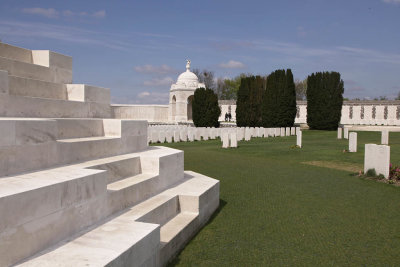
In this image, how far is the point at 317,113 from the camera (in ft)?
89.7

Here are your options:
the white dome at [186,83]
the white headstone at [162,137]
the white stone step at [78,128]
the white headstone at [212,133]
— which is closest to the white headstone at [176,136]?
the white headstone at [162,137]

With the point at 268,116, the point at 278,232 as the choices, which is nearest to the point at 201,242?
the point at 278,232

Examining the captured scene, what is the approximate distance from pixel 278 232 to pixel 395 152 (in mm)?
10167

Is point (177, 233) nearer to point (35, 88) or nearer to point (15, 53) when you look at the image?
point (35, 88)

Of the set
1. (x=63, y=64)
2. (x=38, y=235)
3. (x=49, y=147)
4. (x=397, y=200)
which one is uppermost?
(x=63, y=64)

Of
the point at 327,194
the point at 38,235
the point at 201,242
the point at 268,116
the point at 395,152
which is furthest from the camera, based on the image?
the point at 268,116

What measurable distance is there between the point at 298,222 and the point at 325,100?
2434 centimetres

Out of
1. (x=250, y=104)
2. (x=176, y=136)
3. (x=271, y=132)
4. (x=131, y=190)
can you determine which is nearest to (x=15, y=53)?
(x=131, y=190)

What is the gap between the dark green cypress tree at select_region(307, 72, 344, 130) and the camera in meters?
26.9

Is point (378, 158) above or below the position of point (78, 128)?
below

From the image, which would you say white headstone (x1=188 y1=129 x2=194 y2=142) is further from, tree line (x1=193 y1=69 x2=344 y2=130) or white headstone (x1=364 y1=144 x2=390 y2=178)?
white headstone (x1=364 y1=144 x2=390 y2=178)

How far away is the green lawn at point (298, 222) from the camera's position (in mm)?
3473

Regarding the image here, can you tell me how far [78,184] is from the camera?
9.38ft

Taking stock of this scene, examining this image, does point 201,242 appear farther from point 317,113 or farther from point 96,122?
point 317,113
